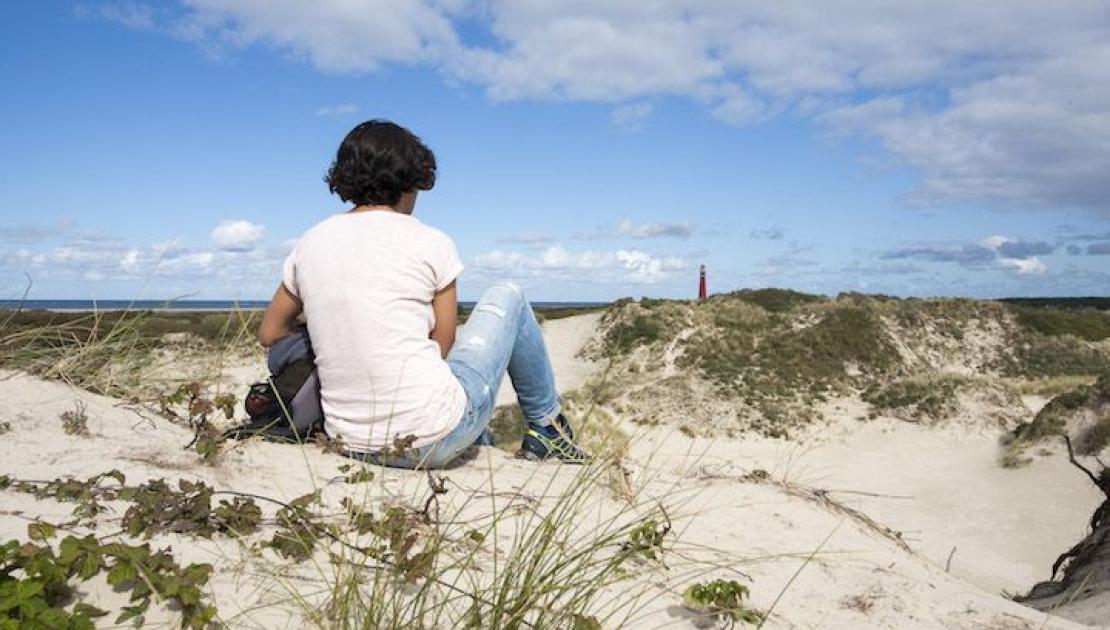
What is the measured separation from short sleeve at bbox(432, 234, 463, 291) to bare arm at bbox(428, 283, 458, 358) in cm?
5

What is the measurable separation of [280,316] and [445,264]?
99 centimetres

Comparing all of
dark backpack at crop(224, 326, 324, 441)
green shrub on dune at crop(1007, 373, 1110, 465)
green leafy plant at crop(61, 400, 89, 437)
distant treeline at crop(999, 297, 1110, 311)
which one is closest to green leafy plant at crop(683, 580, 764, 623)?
dark backpack at crop(224, 326, 324, 441)

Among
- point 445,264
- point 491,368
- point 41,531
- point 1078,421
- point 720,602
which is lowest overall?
point 1078,421

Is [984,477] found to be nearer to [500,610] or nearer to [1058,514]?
[1058,514]

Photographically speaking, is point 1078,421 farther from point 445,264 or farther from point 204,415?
point 204,415

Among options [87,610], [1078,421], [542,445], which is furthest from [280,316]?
[1078,421]

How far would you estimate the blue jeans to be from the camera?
4.08 meters

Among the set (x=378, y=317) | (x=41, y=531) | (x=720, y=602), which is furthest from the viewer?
(x=378, y=317)

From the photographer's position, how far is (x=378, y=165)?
13.1ft

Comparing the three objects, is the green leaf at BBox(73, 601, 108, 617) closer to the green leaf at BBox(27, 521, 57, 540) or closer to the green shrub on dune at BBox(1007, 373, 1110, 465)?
the green leaf at BBox(27, 521, 57, 540)

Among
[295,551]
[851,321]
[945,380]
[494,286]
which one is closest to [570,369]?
[851,321]

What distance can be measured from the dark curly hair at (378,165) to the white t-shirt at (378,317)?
7.1 inches

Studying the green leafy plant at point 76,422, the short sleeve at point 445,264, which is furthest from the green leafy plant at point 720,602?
the green leafy plant at point 76,422

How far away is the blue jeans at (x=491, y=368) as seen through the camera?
4082 millimetres
